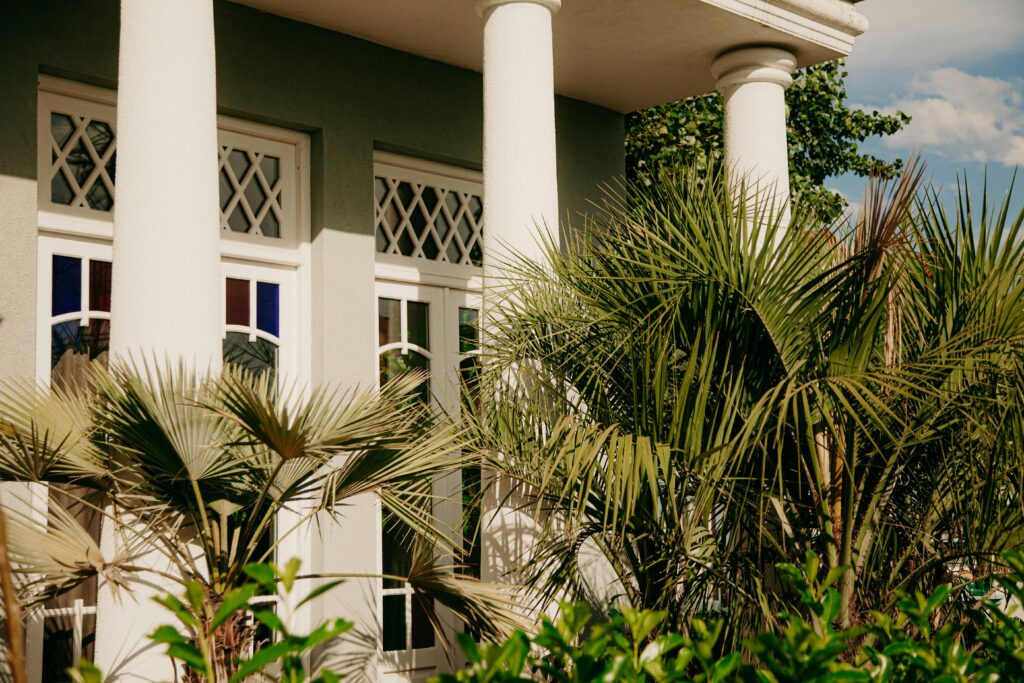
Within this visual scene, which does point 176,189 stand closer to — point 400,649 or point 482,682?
point 482,682

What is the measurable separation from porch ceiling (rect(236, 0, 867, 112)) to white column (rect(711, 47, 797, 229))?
4.6 inches

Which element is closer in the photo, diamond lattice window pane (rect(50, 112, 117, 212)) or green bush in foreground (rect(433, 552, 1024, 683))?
green bush in foreground (rect(433, 552, 1024, 683))

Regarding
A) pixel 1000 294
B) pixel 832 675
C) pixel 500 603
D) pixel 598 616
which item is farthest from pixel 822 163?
pixel 832 675

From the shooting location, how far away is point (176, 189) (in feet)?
15.1

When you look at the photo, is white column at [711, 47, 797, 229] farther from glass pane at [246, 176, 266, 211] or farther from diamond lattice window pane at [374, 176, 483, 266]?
glass pane at [246, 176, 266, 211]

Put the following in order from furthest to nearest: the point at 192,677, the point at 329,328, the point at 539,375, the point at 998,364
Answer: the point at 329,328, the point at 539,375, the point at 998,364, the point at 192,677

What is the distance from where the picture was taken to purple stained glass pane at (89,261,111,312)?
6.41m

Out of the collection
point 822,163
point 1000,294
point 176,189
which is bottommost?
point 1000,294

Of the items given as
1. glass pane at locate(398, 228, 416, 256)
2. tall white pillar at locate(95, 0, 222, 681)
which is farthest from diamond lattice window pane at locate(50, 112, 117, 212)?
glass pane at locate(398, 228, 416, 256)

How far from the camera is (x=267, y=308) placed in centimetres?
723

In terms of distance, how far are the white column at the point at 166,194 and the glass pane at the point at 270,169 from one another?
2496 millimetres

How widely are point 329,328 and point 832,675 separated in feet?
18.5

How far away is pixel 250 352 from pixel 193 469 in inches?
121

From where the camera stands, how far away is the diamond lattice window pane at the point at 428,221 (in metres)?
7.88
